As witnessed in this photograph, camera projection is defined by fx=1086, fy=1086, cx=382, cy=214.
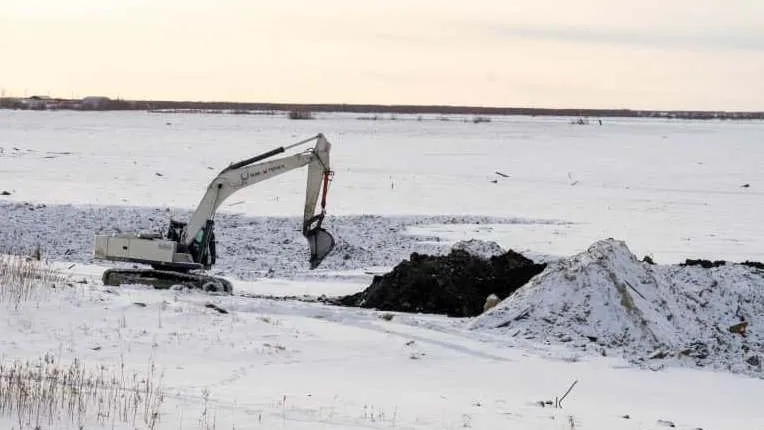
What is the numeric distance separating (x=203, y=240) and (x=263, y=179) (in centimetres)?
123

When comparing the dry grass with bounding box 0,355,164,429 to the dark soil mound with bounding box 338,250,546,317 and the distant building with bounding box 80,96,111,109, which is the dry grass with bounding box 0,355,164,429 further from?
the distant building with bounding box 80,96,111,109

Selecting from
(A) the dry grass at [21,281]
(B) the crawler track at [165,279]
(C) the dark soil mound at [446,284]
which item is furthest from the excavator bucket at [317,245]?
(A) the dry grass at [21,281]

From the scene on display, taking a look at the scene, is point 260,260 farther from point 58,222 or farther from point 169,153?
point 169,153

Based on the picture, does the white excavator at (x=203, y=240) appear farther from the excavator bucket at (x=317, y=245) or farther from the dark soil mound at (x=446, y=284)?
the dark soil mound at (x=446, y=284)

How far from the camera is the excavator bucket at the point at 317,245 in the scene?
616 inches

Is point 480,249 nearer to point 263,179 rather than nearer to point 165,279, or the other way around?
point 263,179

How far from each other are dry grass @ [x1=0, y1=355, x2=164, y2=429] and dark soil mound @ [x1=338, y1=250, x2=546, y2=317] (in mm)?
6071

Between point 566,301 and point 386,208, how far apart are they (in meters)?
14.9

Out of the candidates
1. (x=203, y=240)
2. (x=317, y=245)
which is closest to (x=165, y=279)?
(x=203, y=240)

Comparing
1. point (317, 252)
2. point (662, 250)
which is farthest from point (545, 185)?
point (317, 252)

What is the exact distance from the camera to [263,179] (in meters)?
15.8

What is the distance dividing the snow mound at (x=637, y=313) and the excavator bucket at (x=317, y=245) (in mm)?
3131

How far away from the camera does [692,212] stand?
28.3 m

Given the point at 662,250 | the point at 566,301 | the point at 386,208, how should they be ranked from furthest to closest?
1. the point at 386,208
2. the point at 662,250
3. the point at 566,301
